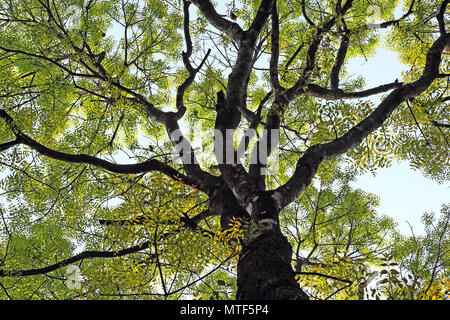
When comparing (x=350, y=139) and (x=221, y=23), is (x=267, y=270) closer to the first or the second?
(x=350, y=139)

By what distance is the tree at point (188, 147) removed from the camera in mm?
3209

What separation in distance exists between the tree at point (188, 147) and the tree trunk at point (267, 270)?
0.01 meters

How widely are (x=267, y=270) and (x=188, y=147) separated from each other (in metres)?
2.90

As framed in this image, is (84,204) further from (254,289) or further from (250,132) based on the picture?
(254,289)

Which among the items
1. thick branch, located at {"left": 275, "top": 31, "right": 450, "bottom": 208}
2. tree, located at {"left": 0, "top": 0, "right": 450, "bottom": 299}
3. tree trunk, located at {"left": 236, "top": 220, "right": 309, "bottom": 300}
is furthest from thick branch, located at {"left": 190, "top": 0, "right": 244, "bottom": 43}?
tree trunk, located at {"left": 236, "top": 220, "right": 309, "bottom": 300}

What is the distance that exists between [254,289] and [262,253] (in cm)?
35

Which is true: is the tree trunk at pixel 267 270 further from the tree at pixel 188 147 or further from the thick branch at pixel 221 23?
the thick branch at pixel 221 23

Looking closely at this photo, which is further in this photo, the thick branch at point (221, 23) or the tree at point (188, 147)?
the thick branch at point (221, 23)

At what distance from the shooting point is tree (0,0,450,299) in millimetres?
3209

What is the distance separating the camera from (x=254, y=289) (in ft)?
7.73

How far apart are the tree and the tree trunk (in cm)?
1

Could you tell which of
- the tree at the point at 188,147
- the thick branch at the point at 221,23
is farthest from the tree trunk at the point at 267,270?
the thick branch at the point at 221,23

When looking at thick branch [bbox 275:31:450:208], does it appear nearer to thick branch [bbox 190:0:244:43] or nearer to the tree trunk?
the tree trunk
